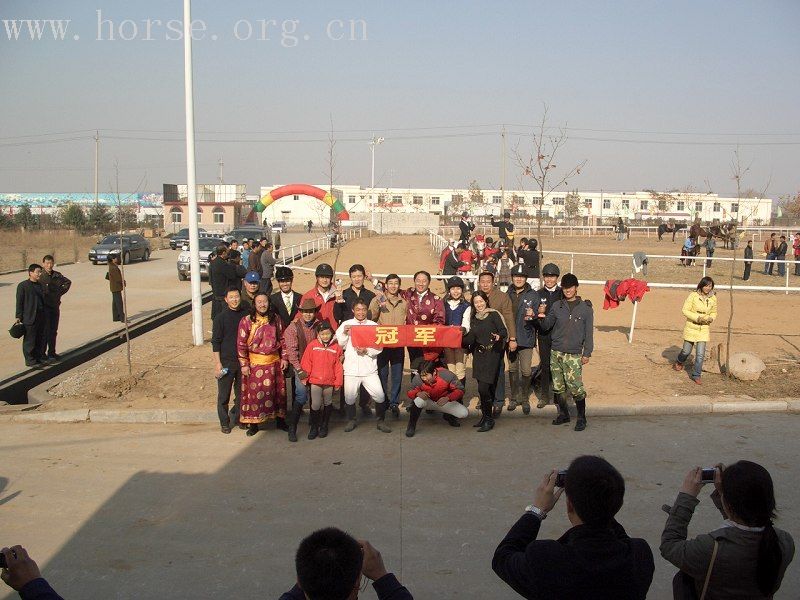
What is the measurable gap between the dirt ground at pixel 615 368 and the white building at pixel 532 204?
62555 mm

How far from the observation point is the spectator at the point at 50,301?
39.6ft

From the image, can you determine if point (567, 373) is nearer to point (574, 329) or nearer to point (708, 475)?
point (574, 329)

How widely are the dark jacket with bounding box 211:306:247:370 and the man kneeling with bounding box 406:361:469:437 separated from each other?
2.21 meters

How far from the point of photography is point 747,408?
30.3 feet

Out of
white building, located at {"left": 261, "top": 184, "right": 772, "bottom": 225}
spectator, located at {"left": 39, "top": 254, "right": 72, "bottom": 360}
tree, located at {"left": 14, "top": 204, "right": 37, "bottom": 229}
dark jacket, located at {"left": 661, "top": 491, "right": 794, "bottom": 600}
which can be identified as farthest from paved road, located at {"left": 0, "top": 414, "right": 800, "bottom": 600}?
white building, located at {"left": 261, "top": 184, "right": 772, "bottom": 225}

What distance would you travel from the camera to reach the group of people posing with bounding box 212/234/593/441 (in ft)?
27.2

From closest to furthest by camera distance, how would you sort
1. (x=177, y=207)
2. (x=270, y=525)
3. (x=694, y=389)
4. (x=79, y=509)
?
1. (x=270, y=525)
2. (x=79, y=509)
3. (x=694, y=389)
4. (x=177, y=207)

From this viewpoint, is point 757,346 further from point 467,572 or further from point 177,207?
point 177,207

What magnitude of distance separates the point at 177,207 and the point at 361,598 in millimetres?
73758

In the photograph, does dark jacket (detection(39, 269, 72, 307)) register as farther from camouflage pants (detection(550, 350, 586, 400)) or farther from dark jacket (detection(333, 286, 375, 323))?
camouflage pants (detection(550, 350, 586, 400))

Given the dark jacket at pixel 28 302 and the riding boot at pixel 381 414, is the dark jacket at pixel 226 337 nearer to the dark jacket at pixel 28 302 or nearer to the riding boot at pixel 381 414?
the riding boot at pixel 381 414

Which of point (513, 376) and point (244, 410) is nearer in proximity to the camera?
point (244, 410)

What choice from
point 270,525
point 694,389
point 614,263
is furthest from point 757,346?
point 614,263

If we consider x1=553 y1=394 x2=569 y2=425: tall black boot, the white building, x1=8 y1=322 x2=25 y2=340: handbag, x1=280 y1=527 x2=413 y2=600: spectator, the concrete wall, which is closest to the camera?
x1=280 y1=527 x2=413 y2=600: spectator
